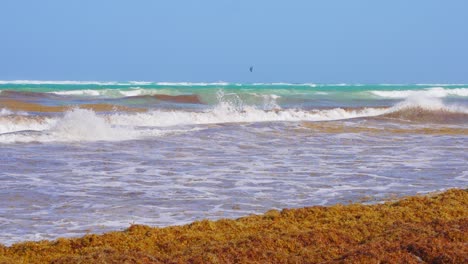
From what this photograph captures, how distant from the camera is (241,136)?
17.0 m

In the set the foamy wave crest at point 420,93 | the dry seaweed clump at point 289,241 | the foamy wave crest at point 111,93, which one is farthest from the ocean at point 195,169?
the foamy wave crest at point 420,93

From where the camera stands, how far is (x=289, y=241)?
571cm

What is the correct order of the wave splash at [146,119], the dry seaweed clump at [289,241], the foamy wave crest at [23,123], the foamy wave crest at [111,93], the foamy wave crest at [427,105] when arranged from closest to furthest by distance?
the dry seaweed clump at [289,241]
the wave splash at [146,119]
the foamy wave crest at [23,123]
the foamy wave crest at [427,105]
the foamy wave crest at [111,93]

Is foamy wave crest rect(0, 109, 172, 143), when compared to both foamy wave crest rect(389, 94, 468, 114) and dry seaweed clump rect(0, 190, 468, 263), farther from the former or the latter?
foamy wave crest rect(389, 94, 468, 114)

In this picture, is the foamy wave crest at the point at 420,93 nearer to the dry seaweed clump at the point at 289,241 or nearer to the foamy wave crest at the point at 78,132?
the foamy wave crest at the point at 78,132

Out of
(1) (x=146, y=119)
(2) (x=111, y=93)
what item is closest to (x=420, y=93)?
(2) (x=111, y=93)

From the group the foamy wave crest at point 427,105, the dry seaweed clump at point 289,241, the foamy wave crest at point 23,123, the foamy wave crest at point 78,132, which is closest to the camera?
the dry seaweed clump at point 289,241

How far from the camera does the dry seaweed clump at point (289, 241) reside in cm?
514

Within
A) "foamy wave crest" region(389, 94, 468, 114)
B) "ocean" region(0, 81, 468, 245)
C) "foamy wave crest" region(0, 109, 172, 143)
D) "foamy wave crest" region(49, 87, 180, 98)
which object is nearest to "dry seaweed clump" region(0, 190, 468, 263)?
"ocean" region(0, 81, 468, 245)

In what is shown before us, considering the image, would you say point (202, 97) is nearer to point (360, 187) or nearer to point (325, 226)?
point (360, 187)

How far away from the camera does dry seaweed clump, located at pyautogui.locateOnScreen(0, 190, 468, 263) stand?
202 inches

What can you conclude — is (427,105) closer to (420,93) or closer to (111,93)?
(111,93)

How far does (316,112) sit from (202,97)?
52.7 ft

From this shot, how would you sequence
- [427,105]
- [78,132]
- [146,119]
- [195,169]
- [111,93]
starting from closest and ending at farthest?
[195,169]
[78,132]
[146,119]
[427,105]
[111,93]
